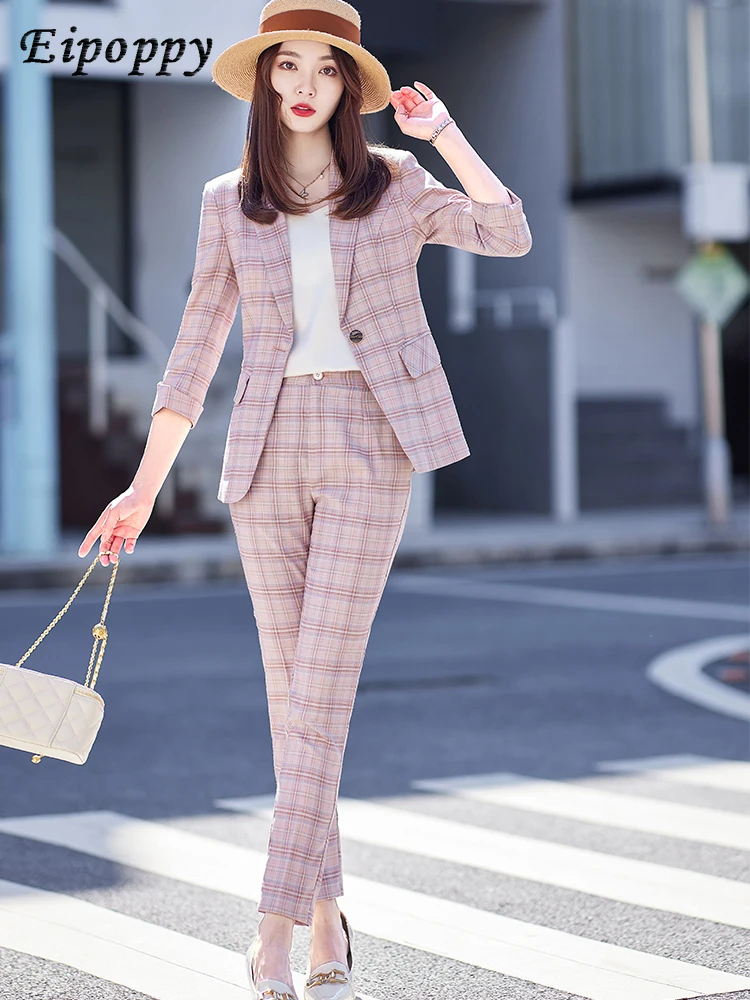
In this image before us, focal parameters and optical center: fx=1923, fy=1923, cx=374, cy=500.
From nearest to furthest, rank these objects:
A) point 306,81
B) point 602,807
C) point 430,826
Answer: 1. point 306,81
2. point 430,826
3. point 602,807

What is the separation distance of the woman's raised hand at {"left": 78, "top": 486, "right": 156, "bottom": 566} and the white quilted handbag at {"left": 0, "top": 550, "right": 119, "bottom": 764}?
24 centimetres

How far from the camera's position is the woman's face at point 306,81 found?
3.81m

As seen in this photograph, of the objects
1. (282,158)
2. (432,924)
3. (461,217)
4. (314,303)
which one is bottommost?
(432,924)

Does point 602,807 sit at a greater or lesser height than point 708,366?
lesser

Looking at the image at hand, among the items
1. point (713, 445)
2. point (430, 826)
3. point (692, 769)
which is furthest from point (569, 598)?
point (430, 826)

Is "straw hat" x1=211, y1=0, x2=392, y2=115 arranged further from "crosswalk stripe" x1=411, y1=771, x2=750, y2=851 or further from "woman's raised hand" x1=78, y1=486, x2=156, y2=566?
"crosswalk stripe" x1=411, y1=771, x2=750, y2=851

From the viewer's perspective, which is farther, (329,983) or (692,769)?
(692,769)

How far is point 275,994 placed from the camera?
12.1 feet

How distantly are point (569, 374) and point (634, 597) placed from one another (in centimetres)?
743

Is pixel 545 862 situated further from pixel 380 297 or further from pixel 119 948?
pixel 380 297

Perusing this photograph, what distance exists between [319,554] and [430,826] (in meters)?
2.24

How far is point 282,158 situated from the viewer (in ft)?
12.7

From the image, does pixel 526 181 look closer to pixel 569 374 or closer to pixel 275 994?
pixel 569 374

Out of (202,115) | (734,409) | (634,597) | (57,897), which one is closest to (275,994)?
(57,897)
